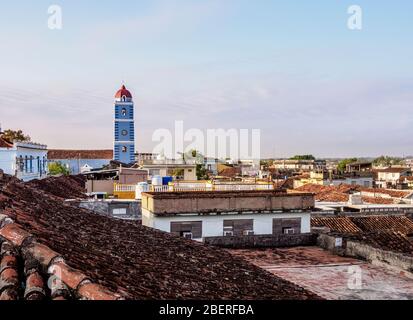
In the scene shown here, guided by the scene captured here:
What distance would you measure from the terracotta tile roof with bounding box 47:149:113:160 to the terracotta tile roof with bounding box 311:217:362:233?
49699mm

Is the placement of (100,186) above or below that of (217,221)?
above

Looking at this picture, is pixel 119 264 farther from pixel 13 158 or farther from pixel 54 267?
pixel 13 158

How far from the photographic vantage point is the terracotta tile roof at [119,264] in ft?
12.5

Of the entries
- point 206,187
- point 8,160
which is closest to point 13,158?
point 8,160

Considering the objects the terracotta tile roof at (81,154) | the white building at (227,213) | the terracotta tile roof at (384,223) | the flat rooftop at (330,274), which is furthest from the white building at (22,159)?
the terracotta tile roof at (81,154)

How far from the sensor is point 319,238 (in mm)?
15062

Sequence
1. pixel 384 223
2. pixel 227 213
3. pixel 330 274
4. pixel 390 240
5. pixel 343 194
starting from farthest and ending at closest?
pixel 343 194 → pixel 384 223 → pixel 227 213 → pixel 390 240 → pixel 330 274

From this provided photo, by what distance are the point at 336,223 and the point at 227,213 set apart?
624 centimetres

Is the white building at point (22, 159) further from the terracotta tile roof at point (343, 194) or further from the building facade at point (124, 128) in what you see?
the building facade at point (124, 128)

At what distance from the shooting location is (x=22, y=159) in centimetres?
3120

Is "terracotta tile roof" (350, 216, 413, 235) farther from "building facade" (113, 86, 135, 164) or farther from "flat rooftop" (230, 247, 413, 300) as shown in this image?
"building facade" (113, 86, 135, 164)

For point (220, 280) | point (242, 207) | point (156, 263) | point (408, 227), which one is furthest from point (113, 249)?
point (408, 227)

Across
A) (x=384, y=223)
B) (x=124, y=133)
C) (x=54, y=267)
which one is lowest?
(x=384, y=223)
